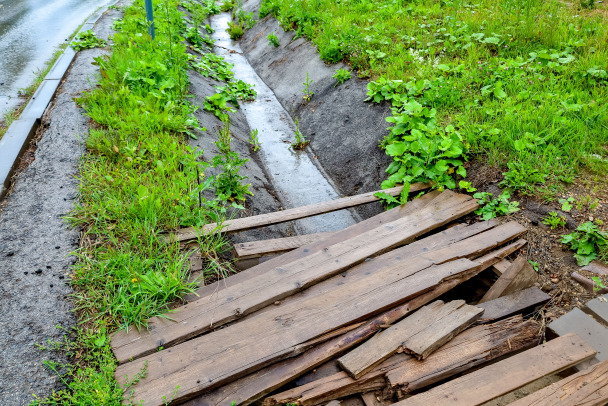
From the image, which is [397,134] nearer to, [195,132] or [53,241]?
[195,132]

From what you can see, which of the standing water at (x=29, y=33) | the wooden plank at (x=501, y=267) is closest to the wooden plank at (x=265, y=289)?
the wooden plank at (x=501, y=267)

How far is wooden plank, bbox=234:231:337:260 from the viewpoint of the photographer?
140 inches

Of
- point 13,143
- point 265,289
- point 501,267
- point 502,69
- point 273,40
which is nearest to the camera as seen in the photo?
point 265,289

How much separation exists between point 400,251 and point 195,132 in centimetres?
329

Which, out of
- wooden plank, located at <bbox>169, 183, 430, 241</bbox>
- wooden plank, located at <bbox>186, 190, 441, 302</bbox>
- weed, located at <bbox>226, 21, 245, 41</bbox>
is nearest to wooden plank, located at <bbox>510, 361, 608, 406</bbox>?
wooden plank, located at <bbox>186, 190, 441, 302</bbox>

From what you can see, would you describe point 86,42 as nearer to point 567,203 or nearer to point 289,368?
point 289,368

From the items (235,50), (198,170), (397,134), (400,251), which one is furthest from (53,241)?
(235,50)

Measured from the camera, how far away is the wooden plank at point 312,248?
3146 mm

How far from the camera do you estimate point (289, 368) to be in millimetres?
2535

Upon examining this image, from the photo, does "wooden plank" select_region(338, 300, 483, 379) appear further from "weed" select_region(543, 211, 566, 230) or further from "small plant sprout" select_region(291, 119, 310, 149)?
"small plant sprout" select_region(291, 119, 310, 149)

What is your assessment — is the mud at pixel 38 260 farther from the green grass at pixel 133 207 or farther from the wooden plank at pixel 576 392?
the wooden plank at pixel 576 392

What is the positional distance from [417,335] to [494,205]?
77.8 inches

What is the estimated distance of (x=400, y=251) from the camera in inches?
137

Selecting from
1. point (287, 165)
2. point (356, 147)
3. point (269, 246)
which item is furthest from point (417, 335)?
point (287, 165)
